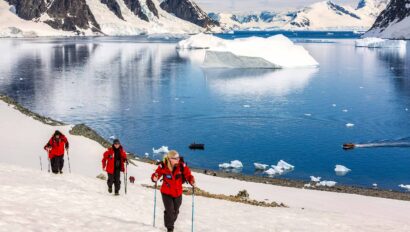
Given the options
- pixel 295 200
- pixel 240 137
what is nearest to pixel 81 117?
pixel 240 137

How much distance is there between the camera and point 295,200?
23.2 meters

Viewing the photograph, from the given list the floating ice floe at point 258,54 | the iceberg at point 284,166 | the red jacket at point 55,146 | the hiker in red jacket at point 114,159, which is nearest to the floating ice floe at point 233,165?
the iceberg at point 284,166

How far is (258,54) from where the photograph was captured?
9756 cm

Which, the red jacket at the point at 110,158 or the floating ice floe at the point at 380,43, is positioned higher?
the red jacket at the point at 110,158

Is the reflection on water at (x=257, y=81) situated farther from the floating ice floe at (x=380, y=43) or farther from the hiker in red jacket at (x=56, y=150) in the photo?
the floating ice floe at (x=380, y=43)

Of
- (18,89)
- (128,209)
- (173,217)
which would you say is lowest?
(18,89)

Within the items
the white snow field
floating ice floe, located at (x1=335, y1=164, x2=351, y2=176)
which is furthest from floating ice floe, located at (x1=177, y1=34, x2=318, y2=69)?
the white snow field

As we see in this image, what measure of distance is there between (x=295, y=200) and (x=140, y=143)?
59.7 ft

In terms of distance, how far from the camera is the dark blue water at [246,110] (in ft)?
116

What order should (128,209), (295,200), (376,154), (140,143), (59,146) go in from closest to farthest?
(128,209)
(59,146)
(295,200)
(376,154)
(140,143)

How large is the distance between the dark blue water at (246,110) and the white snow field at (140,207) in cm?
761

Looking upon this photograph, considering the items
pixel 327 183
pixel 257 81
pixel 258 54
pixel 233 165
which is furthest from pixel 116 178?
pixel 258 54

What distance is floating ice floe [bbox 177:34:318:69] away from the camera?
97.4m

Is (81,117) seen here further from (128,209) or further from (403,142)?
(128,209)
